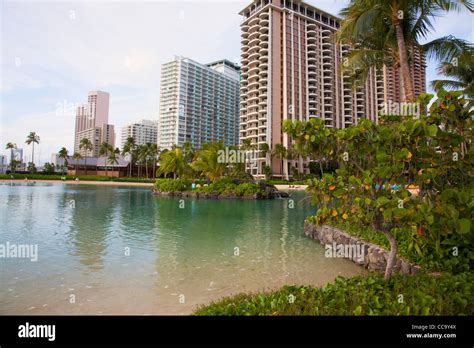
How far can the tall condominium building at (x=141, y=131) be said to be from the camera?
6592 inches

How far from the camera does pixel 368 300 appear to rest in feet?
13.2

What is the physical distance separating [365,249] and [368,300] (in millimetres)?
4818

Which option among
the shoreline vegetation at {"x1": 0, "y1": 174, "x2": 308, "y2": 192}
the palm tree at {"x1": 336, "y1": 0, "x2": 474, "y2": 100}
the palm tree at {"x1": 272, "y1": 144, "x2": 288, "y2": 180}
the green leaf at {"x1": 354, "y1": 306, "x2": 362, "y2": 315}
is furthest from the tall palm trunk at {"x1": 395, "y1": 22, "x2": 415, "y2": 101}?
the palm tree at {"x1": 272, "y1": 144, "x2": 288, "y2": 180}

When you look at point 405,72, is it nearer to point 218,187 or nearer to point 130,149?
point 218,187

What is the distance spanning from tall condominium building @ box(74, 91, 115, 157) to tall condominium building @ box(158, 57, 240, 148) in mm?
25012

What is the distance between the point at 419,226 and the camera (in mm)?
3926

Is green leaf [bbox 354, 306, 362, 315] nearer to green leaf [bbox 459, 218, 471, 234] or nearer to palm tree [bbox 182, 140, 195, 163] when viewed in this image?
green leaf [bbox 459, 218, 471, 234]

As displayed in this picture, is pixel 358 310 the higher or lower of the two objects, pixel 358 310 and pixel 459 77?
the lower

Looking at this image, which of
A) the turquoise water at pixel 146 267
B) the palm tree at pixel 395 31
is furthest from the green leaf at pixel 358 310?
the palm tree at pixel 395 31

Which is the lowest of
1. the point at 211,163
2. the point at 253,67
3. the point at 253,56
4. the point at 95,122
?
the point at 211,163

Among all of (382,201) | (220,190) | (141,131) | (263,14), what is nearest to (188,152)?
(220,190)

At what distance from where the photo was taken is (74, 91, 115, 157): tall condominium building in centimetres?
11812

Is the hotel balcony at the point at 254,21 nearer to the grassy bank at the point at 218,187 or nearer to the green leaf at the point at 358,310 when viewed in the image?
the grassy bank at the point at 218,187

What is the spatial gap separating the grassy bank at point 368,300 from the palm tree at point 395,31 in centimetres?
781
